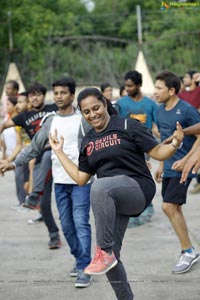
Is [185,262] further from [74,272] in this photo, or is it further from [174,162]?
[74,272]

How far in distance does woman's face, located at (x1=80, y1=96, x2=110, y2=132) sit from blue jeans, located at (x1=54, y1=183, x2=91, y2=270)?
55.8 inches

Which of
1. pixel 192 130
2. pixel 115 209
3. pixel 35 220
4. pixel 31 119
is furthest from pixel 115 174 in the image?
pixel 35 220

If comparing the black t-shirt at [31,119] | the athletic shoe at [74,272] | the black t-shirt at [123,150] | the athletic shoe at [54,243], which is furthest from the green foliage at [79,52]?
the black t-shirt at [123,150]

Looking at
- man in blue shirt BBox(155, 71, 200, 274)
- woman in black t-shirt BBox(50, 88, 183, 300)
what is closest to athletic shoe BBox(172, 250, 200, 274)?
man in blue shirt BBox(155, 71, 200, 274)

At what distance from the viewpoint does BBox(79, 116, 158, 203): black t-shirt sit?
4793mm

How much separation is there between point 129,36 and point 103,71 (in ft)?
51.5

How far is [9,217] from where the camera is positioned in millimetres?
9414

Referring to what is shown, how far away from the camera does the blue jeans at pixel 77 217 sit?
6.22m

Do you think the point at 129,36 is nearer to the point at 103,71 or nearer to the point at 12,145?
the point at 103,71

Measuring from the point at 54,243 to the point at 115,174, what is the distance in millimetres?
2958

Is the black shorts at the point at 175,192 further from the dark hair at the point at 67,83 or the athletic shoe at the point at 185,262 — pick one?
the dark hair at the point at 67,83

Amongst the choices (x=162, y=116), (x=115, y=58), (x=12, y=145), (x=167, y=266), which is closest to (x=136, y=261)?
(x=167, y=266)

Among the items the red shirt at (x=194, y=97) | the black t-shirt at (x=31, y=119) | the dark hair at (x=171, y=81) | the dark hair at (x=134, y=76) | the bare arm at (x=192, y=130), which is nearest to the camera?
the bare arm at (x=192, y=130)

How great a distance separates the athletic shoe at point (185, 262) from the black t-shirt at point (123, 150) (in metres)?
1.83
